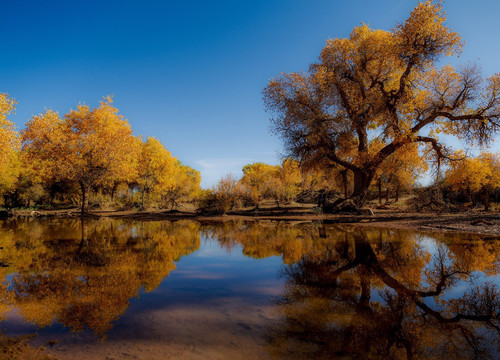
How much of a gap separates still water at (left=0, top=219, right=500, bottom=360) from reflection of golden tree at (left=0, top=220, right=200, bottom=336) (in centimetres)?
3

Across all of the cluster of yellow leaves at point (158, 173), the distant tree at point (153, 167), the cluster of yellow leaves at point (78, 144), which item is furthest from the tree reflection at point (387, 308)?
the distant tree at point (153, 167)

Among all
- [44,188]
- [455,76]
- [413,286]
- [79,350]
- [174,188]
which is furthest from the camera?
[44,188]

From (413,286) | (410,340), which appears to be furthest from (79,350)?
(413,286)

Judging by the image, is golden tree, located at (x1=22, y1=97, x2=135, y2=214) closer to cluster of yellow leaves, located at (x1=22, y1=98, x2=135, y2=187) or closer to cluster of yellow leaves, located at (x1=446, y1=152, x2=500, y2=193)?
cluster of yellow leaves, located at (x1=22, y1=98, x2=135, y2=187)

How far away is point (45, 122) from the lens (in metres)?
24.6

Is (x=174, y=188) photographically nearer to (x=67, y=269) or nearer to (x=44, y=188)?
(x=44, y=188)

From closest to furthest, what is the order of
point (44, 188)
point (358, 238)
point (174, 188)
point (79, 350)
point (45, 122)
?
point (79, 350)
point (358, 238)
point (45, 122)
point (174, 188)
point (44, 188)

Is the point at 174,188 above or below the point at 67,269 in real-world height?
above

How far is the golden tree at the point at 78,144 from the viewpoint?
24172mm

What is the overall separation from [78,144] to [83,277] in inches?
931

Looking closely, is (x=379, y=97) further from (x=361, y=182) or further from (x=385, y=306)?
(x=385, y=306)

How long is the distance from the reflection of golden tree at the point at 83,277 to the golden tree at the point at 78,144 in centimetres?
1629

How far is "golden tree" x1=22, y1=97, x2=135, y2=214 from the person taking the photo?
79.3 ft

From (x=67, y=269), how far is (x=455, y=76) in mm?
23166
